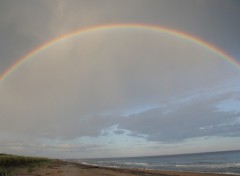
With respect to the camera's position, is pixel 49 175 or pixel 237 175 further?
pixel 237 175

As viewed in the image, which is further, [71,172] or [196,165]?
[196,165]

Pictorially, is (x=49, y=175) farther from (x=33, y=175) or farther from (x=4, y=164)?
(x=4, y=164)

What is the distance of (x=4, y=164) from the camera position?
110 feet

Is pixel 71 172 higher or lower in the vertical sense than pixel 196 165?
lower

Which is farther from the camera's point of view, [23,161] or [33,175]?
[23,161]

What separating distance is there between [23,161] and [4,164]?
274 inches

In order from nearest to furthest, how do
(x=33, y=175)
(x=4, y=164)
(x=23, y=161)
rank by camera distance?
(x=33, y=175) < (x=4, y=164) < (x=23, y=161)

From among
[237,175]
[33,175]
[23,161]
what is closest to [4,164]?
[23,161]

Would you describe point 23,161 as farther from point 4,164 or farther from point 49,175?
point 49,175

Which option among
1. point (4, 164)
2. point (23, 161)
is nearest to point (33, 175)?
point (4, 164)

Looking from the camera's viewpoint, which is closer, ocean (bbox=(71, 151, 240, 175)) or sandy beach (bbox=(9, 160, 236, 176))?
sandy beach (bbox=(9, 160, 236, 176))

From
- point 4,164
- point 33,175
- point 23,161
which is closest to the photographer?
point 33,175

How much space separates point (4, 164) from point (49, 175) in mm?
10706

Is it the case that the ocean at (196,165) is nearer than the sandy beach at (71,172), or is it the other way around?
the sandy beach at (71,172)
